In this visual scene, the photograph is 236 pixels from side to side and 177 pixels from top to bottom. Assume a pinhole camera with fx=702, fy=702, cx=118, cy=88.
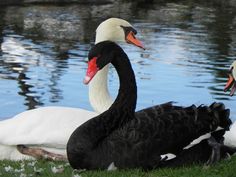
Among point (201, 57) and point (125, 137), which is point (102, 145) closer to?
point (125, 137)

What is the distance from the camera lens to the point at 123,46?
1650 centimetres

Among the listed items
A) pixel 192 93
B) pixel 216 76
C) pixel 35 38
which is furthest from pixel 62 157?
pixel 35 38

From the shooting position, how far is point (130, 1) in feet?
108

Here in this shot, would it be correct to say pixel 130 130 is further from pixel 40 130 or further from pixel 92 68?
pixel 40 130

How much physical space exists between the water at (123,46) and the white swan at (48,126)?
3.59 meters

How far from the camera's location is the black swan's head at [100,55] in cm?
486

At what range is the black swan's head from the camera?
486 cm

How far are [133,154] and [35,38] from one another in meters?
14.3

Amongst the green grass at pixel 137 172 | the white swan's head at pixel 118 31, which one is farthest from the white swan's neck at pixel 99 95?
the green grass at pixel 137 172

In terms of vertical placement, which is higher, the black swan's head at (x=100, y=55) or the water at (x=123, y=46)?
the black swan's head at (x=100, y=55)

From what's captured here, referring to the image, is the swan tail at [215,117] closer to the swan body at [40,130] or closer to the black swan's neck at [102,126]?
the black swan's neck at [102,126]

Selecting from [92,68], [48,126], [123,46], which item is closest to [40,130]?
[48,126]

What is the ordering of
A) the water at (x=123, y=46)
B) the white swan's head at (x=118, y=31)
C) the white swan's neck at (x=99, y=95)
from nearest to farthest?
the white swan's head at (x=118, y=31)
the white swan's neck at (x=99, y=95)
the water at (x=123, y=46)

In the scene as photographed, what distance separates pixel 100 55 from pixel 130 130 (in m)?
0.57
